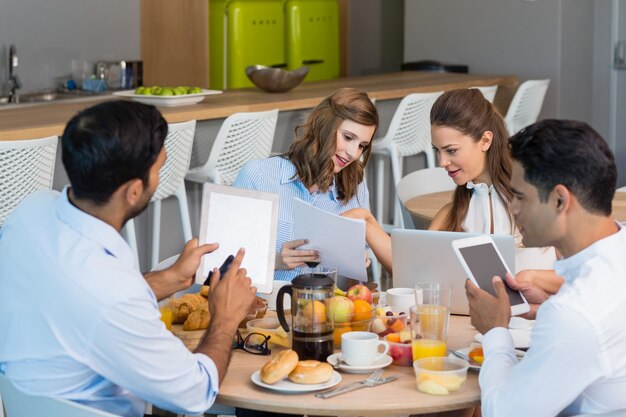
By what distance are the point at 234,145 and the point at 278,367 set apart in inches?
109

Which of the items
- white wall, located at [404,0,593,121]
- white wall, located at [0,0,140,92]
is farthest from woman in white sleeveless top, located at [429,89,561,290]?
white wall, located at [404,0,593,121]

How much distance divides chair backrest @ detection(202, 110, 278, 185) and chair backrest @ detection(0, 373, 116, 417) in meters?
2.74

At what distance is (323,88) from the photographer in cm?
583

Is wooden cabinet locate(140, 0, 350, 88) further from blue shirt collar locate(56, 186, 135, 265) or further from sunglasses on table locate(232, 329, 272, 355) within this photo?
blue shirt collar locate(56, 186, 135, 265)

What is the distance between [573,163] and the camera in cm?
184

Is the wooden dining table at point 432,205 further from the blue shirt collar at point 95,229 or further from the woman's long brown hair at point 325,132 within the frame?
the blue shirt collar at point 95,229

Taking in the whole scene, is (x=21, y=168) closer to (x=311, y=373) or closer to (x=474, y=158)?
(x=474, y=158)

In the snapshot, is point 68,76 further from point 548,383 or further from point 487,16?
point 548,383

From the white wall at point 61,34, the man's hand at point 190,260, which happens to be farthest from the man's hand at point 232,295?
the white wall at point 61,34

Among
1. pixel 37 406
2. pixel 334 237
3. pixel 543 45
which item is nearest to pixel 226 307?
pixel 37 406

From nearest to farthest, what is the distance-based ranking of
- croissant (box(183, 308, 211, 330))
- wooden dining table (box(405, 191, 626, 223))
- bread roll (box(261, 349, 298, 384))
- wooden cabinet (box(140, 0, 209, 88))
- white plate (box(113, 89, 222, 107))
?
bread roll (box(261, 349, 298, 384)), croissant (box(183, 308, 211, 330)), wooden dining table (box(405, 191, 626, 223)), white plate (box(113, 89, 222, 107)), wooden cabinet (box(140, 0, 209, 88))

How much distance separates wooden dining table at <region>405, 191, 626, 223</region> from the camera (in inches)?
144

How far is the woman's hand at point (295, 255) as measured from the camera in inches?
109

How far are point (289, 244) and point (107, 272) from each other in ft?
3.44
